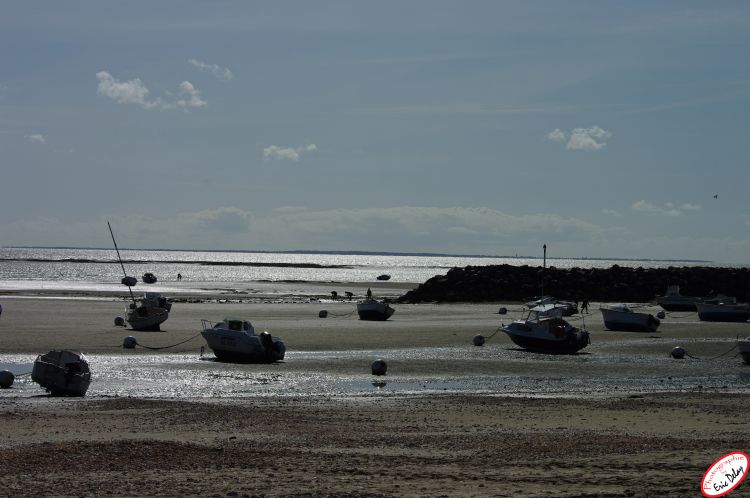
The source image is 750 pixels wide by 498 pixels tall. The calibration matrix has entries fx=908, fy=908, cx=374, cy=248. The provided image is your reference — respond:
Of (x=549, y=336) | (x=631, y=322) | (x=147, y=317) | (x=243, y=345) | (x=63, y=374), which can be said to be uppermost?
(x=147, y=317)

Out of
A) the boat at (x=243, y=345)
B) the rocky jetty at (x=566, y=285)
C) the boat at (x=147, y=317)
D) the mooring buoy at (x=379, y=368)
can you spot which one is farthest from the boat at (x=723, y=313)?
the mooring buoy at (x=379, y=368)

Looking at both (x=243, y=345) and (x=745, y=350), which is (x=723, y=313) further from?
(x=243, y=345)

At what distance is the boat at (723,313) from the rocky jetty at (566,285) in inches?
572

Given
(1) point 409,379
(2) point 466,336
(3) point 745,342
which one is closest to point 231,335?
(1) point 409,379

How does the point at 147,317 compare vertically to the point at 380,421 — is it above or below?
above

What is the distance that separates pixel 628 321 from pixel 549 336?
1139 cm

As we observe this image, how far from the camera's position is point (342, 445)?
54.4ft

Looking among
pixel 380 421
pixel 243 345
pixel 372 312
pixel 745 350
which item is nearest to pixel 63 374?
pixel 380 421

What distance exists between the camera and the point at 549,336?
37.2 metres

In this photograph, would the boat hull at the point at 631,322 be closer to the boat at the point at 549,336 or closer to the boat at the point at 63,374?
the boat at the point at 549,336

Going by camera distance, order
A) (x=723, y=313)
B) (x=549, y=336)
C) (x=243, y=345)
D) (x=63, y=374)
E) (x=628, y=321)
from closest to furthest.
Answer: (x=63, y=374)
(x=243, y=345)
(x=549, y=336)
(x=628, y=321)
(x=723, y=313)

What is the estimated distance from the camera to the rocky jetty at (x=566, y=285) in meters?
73.7

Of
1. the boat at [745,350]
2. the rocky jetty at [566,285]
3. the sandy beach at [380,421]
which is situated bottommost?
the sandy beach at [380,421]

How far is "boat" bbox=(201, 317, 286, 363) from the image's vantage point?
3206cm
